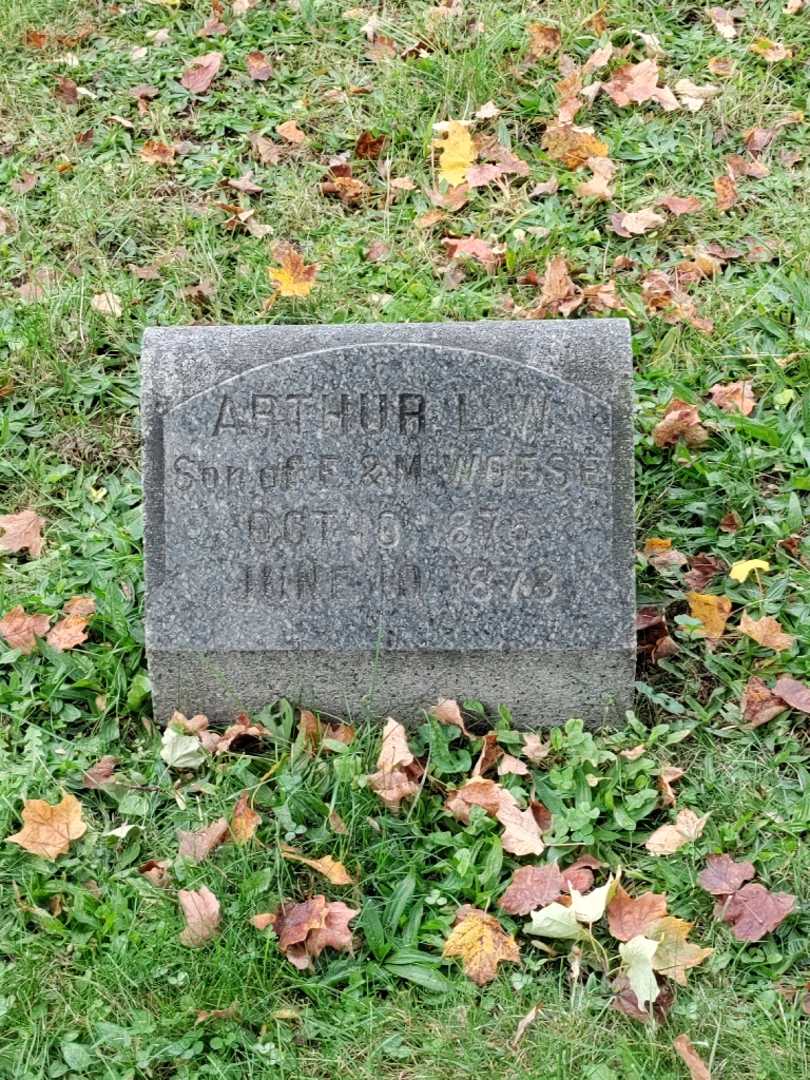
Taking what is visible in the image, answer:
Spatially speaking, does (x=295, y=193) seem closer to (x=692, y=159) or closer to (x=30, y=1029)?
(x=692, y=159)

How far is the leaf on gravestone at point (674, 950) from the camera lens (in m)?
2.40

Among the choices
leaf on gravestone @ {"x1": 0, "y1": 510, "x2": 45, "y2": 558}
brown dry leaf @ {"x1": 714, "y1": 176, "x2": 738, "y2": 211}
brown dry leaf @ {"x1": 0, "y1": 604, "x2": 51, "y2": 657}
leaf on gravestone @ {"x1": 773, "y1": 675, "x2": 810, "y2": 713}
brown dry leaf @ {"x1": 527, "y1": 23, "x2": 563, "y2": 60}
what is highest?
brown dry leaf @ {"x1": 527, "y1": 23, "x2": 563, "y2": 60}

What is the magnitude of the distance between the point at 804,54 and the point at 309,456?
3100 mm

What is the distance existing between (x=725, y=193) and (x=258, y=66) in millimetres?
1904

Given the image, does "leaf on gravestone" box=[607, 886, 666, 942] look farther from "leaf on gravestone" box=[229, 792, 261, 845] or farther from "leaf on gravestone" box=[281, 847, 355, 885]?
"leaf on gravestone" box=[229, 792, 261, 845]

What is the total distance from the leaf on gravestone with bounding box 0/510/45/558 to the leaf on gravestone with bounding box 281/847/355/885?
4.18 ft

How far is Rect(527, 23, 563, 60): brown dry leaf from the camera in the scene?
482 centimetres

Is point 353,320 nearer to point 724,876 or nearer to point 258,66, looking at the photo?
point 258,66

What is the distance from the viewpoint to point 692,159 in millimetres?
4469

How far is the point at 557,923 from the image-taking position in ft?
8.07

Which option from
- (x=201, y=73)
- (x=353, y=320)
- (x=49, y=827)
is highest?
(x=201, y=73)

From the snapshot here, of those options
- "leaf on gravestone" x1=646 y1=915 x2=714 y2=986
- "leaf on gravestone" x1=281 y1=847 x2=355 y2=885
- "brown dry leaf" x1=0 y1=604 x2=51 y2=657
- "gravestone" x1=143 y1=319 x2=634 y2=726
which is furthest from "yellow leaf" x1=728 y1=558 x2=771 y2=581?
"brown dry leaf" x1=0 y1=604 x2=51 y2=657

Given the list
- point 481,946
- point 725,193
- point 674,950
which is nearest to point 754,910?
point 674,950

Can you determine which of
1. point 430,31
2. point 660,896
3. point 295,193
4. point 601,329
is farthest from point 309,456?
point 430,31
